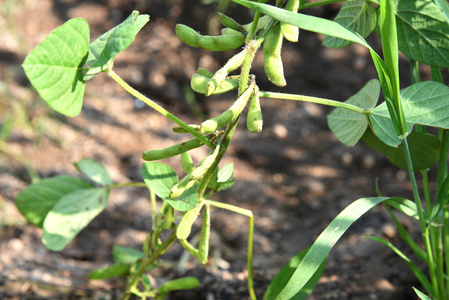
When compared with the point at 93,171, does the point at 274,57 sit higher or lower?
higher

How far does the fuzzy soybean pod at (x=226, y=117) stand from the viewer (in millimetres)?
735

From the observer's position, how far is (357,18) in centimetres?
100

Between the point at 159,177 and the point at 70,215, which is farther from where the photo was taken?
the point at 70,215

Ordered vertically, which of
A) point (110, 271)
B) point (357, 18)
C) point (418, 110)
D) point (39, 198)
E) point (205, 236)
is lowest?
point (110, 271)

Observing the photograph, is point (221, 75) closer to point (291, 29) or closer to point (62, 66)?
point (291, 29)

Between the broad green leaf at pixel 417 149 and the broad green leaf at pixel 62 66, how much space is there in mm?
592

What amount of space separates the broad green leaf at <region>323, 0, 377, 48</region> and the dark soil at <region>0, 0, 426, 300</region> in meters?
0.63

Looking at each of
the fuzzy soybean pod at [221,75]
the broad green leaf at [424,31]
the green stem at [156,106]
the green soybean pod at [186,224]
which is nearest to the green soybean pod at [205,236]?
the green soybean pod at [186,224]

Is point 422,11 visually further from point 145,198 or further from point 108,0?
point 108,0

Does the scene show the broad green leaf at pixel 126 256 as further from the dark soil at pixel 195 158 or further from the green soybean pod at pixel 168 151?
the green soybean pod at pixel 168 151

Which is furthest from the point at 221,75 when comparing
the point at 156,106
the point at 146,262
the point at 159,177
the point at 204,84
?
the point at 146,262

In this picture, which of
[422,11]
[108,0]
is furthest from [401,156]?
[108,0]

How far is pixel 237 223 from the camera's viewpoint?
73.5 inches

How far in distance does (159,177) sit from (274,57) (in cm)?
30
